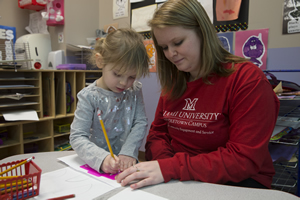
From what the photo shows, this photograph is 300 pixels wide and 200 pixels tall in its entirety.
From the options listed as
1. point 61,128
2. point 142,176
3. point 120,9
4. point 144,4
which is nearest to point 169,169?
point 142,176

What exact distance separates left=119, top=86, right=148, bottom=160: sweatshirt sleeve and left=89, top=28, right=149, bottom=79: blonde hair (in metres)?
0.16

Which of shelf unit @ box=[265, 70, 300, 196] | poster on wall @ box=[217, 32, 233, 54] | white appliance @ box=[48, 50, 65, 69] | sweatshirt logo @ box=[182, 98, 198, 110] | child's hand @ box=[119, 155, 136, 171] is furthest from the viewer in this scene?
white appliance @ box=[48, 50, 65, 69]

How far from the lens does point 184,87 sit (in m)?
0.93

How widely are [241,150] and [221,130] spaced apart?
13 centimetres

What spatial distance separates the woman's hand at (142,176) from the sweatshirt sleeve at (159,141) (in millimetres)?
195

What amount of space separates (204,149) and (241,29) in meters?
1.18

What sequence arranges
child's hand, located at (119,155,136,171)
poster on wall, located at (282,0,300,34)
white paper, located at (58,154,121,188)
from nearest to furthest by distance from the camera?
white paper, located at (58,154,121,188) < child's hand, located at (119,155,136,171) < poster on wall, located at (282,0,300,34)

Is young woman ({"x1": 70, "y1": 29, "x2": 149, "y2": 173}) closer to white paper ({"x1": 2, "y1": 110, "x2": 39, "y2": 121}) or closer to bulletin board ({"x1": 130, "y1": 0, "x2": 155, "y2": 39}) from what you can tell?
white paper ({"x1": 2, "y1": 110, "x2": 39, "y2": 121})

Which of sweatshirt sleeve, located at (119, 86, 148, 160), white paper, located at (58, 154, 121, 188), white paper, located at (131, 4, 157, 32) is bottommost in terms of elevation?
white paper, located at (58, 154, 121, 188)

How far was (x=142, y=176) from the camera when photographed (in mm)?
651

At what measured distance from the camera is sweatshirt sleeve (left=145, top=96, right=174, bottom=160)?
88 cm

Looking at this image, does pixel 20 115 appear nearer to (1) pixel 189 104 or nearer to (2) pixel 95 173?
(2) pixel 95 173

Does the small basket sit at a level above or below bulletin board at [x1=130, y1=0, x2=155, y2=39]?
below

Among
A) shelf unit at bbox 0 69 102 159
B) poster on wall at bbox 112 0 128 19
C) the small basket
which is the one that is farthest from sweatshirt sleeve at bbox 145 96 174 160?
poster on wall at bbox 112 0 128 19
